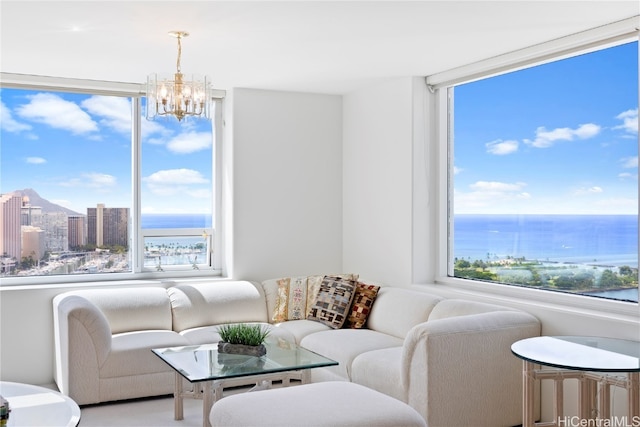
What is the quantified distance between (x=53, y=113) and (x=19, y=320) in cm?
173

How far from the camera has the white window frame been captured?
12.6 ft

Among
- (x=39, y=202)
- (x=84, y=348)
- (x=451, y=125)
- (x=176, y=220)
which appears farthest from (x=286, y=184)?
(x=84, y=348)

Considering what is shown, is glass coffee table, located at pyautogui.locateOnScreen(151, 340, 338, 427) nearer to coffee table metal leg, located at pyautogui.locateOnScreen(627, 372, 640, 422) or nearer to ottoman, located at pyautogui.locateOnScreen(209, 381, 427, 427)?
ottoman, located at pyautogui.locateOnScreen(209, 381, 427, 427)

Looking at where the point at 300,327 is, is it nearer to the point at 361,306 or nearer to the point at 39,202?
the point at 361,306

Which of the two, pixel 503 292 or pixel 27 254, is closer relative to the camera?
pixel 503 292

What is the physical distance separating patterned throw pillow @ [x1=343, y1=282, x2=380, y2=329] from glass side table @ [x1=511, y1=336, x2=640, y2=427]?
5.98 ft

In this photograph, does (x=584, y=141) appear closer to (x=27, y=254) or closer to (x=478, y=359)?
(x=478, y=359)

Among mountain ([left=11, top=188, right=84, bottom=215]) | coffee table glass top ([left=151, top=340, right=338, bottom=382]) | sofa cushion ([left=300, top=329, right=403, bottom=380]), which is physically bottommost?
sofa cushion ([left=300, top=329, right=403, bottom=380])

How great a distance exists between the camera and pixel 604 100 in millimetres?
4082

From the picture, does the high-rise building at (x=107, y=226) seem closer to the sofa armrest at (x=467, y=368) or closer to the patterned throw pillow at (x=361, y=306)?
the patterned throw pillow at (x=361, y=306)

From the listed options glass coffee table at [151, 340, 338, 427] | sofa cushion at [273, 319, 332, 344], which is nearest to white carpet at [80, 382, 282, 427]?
glass coffee table at [151, 340, 338, 427]

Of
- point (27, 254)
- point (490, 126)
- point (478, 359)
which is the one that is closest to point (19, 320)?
point (27, 254)

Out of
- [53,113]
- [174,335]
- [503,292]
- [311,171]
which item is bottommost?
[174,335]

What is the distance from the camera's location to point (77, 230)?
558 cm
